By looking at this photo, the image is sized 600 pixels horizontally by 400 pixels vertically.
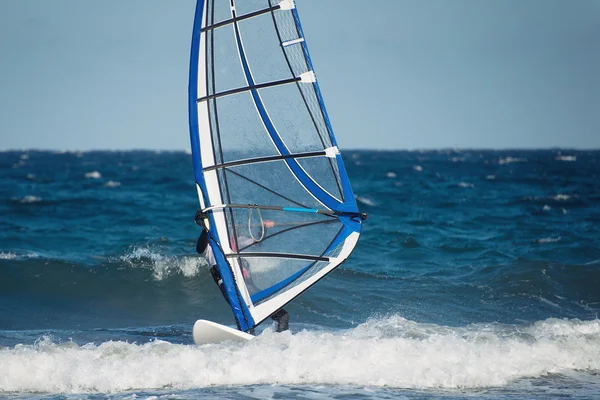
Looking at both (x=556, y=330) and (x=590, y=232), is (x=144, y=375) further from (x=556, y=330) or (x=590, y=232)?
(x=590, y=232)

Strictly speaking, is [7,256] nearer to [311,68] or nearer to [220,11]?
[220,11]

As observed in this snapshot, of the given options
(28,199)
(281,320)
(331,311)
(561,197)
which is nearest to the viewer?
(281,320)

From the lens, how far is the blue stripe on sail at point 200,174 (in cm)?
637

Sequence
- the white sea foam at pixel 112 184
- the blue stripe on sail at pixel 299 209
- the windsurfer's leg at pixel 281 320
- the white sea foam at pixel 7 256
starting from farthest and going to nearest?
the white sea foam at pixel 112 184 < the white sea foam at pixel 7 256 < the windsurfer's leg at pixel 281 320 < the blue stripe on sail at pixel 299 209

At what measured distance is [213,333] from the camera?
21.2ft

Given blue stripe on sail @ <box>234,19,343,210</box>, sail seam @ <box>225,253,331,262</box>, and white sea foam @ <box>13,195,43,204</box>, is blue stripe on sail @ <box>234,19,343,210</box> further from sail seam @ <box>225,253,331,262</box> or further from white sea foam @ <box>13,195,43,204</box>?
white sea foam @ <box>13,195,43,204</box>

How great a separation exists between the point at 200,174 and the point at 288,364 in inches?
71.4

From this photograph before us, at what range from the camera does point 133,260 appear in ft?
39.7

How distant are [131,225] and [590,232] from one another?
10404 millimetres

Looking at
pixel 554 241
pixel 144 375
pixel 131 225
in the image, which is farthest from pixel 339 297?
pixel 131 225

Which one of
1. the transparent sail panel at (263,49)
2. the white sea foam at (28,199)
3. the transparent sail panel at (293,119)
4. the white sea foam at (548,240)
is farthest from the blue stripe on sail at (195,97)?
the white sea foam at (28,199)

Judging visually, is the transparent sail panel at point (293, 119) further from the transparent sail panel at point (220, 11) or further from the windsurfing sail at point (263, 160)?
the transparent sail panel at point (220, 11)

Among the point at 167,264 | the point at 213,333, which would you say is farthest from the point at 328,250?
the point at 167,264

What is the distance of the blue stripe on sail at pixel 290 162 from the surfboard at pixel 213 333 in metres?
1.38
